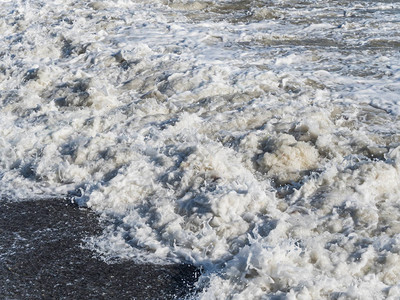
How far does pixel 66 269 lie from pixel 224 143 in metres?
2.67

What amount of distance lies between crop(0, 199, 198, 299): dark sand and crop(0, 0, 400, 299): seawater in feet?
0.63

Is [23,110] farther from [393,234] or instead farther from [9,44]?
[393,234]

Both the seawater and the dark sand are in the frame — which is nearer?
the dark sand

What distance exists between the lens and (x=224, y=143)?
6555 millimetres

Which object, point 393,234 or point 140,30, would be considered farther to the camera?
point 140,30

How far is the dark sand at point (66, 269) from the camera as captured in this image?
436cm

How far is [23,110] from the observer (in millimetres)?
7887

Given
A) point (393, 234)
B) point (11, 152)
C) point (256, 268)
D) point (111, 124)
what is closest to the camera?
point (256, 268)

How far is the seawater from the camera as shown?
4.59 metres

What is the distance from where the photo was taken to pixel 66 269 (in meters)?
4.67

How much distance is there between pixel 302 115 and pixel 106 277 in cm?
364

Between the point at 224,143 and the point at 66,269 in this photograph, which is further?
the point at 224,143

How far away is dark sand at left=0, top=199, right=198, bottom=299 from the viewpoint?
4359 mm

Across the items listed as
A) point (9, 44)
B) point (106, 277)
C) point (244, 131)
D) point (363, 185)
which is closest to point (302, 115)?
point (244, 131)
